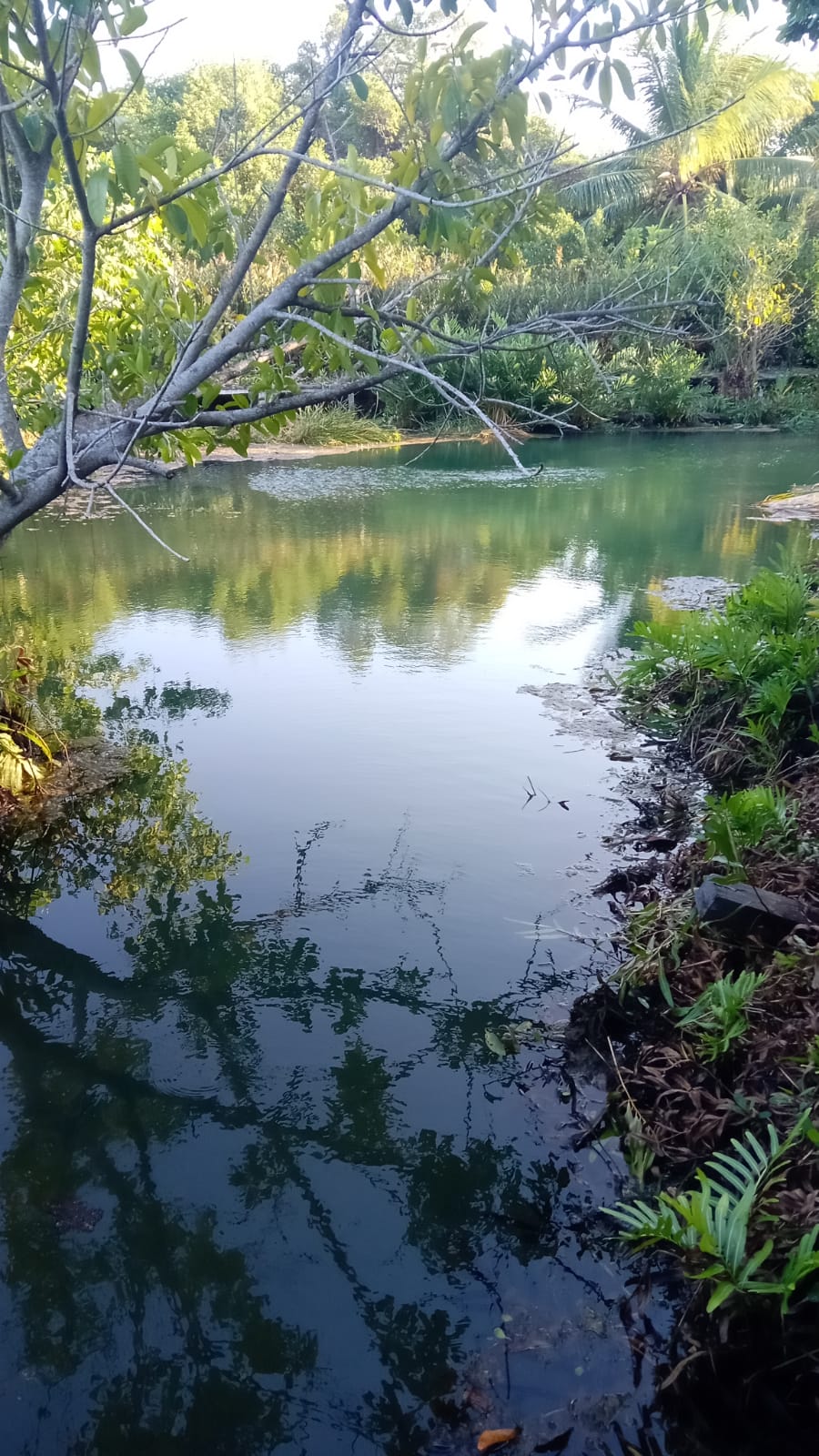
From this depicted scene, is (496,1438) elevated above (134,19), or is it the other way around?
(134,19)

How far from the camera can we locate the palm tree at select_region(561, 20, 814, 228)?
2208 centimetres

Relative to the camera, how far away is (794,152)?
25016mm

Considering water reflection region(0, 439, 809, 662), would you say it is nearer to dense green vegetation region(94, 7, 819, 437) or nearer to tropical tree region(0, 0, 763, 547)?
tropical tree region(0, 0, 763, 547)

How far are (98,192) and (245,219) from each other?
46.9 inches

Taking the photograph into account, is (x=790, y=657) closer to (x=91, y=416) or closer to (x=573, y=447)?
(x=91, y=416)

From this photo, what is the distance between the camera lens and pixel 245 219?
3.23 metres

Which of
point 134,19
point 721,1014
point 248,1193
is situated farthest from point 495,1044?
point 134,19

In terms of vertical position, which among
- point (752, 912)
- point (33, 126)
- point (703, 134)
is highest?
point (703, 134)

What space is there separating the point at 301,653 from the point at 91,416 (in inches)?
127

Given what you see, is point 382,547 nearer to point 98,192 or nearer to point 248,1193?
point 98,192

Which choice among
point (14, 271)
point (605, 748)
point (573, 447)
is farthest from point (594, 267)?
point (14, 271)

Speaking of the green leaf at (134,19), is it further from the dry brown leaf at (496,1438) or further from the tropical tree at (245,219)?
the dry brown leaf at (496,1438)

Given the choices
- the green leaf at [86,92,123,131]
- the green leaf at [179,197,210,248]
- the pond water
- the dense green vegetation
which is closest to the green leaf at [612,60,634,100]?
the green leaf at [179,197,210,248]

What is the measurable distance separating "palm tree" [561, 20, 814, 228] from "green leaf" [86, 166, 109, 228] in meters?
22.4
